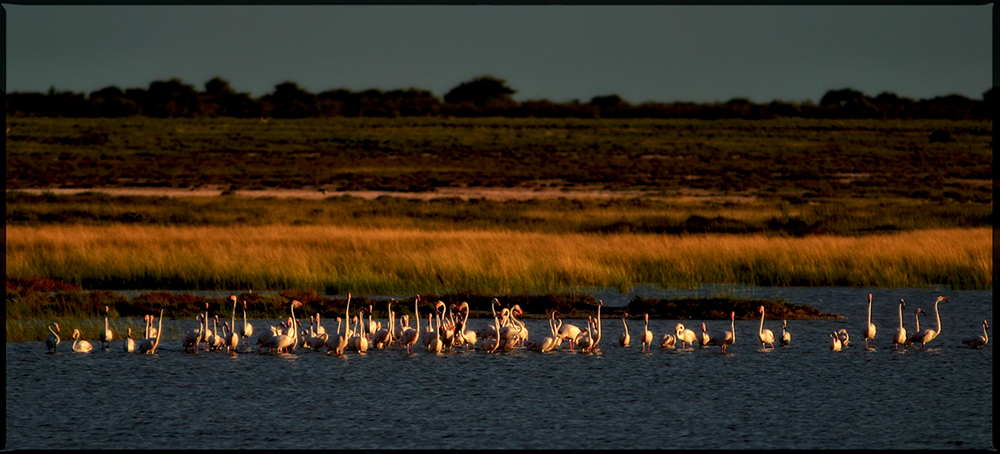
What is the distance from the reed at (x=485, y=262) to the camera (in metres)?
24.8

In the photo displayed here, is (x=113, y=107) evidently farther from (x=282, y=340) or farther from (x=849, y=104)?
(x=282, y=340)

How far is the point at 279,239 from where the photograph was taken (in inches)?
1204

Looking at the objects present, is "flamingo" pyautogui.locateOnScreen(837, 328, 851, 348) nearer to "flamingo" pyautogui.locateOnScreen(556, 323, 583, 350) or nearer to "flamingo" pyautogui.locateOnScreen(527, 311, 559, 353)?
"flamingo" pyautogui.locateOnScreen(556, 323, 583, 350)

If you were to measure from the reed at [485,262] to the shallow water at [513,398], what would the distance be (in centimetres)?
731

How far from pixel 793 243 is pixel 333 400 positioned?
A: 60.0 ft

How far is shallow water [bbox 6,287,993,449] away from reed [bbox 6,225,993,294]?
24.0 ft

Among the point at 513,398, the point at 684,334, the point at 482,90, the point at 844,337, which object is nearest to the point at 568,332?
the point at 684,334

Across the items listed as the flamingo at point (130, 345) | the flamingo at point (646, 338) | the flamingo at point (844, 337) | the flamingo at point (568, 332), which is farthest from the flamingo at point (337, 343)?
the flamingo at point (844, 337)

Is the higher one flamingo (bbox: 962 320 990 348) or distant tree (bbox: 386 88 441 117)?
distant tree (bbox: 386 88 441 117)

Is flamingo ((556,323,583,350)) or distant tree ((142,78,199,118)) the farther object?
distant tree ((142,78,199,118))

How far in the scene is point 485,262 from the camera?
2608cm

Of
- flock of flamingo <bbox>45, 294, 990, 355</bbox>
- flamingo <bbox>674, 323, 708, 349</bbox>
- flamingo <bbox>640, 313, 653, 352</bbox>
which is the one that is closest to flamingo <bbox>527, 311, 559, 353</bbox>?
flock of flamingo <bbox>45, 294, 990, 355</bbox>

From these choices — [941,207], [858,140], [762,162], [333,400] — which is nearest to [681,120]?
[858,140]

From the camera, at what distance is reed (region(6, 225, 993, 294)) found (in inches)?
977
